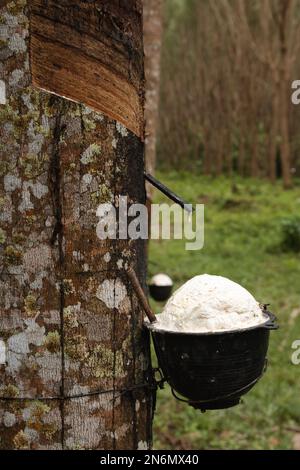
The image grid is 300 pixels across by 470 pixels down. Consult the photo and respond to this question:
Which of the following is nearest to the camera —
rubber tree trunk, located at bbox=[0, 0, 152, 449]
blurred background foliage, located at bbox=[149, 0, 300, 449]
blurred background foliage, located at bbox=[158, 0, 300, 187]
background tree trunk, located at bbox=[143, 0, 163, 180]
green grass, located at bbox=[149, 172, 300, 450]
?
rubber tree trunk, located at bbox=[0, 0, 152, 449]

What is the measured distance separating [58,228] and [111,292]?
202 millimetres

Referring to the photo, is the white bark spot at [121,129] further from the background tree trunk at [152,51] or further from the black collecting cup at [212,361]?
the background tree trunk at [152,51]

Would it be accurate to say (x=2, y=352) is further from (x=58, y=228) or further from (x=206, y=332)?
(x=206, y=332)

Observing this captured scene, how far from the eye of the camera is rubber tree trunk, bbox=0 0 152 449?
1509 millimetres

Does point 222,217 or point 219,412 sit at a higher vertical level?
point 222,217

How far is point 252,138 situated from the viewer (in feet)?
54.1

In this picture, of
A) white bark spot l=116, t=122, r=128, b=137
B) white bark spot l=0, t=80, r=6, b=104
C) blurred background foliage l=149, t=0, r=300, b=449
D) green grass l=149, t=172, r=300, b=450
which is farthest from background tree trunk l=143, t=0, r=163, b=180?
white bark spot l=0, t=80, r=6, b=104

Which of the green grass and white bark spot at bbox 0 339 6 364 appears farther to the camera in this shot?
the green grass

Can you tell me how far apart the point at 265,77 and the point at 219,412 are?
1343cm

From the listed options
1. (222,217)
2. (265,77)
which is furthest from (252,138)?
(222,217)

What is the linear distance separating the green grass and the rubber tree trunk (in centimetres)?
208

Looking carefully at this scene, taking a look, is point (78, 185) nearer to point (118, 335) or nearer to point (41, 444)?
point (118, 335)

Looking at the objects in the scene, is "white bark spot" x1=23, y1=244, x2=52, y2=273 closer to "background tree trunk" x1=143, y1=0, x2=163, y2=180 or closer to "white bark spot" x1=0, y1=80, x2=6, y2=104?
"white bark spot" x1=0, y1=80, x2=6, y2=104

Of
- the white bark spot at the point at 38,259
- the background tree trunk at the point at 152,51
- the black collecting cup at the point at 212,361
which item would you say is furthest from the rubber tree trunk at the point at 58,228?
the background tree trunk at the point at 152,51
